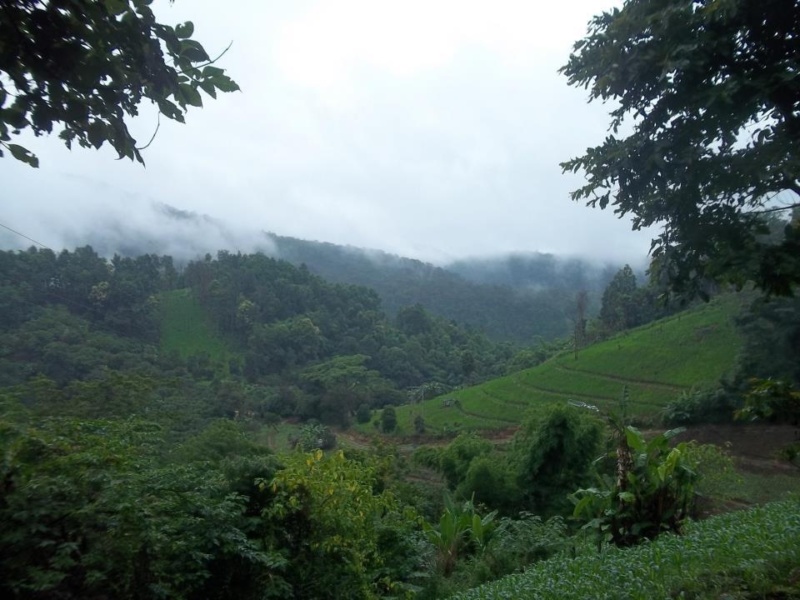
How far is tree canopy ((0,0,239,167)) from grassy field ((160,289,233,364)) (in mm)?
59393

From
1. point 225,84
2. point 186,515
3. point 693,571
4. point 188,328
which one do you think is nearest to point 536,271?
point 188,328

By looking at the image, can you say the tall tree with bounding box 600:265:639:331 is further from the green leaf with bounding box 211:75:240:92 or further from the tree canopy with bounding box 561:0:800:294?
the green leaf with bounding box 211:75:240:92

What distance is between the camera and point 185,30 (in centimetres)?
254

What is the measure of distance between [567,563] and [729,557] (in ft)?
5.23

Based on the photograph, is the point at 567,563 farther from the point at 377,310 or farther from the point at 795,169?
the point at 377,310

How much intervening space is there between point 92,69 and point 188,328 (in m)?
67.1

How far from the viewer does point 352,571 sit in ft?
22.1

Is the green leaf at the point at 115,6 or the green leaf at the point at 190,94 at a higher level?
the green leaf at the point at 115,6

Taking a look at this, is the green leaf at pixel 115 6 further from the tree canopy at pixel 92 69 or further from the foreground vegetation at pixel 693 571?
the foreground vegetation at pixel 693 571

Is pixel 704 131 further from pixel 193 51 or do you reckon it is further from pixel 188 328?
pixel 188 328

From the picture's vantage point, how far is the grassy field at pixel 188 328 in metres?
61.7

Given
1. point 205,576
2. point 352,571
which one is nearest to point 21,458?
point 205,576

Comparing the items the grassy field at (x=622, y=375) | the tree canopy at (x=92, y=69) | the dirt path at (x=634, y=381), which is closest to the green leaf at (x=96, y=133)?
the tree canopy at (x=92, y=69)

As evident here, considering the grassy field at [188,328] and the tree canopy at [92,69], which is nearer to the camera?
the tree canopy at [92,69]
